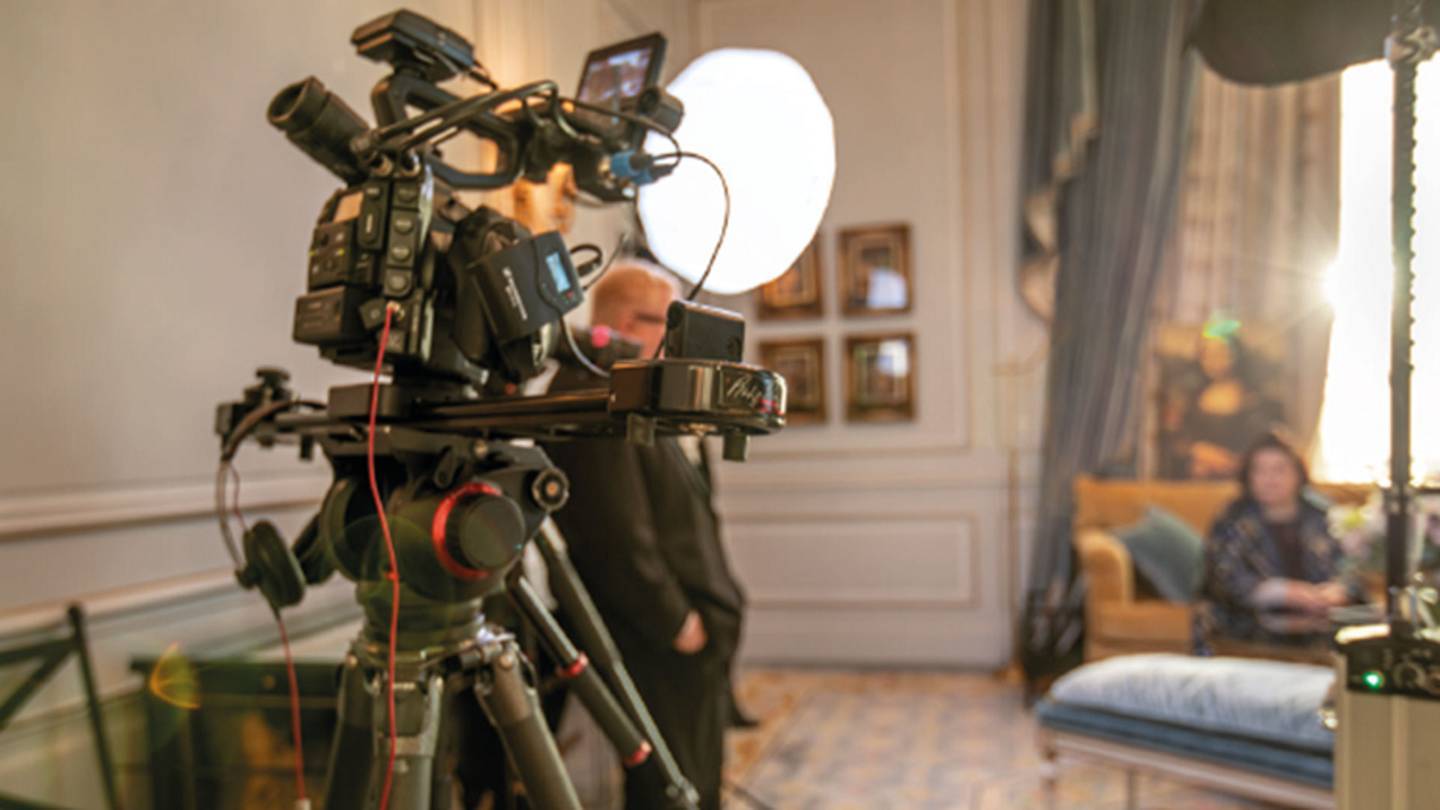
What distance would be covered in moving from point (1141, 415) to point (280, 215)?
11.8ft

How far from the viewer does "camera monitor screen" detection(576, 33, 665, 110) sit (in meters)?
1.01

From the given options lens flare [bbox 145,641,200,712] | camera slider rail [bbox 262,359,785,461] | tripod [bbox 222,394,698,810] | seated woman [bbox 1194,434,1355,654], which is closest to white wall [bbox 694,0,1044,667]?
seated woman [bbox 1194,434,1355,654]

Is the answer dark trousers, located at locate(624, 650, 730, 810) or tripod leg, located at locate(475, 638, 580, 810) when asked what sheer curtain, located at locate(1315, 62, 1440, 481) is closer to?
dark trousers, located at locate(624, 650, 730, 810)

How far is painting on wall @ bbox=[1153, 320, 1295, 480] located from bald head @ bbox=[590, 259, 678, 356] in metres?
3.13

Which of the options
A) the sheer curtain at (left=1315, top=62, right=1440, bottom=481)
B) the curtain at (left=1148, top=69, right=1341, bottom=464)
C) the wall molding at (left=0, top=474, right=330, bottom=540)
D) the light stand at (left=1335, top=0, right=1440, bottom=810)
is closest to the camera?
the light stand at (left=1335, top=0, right=1440, bottom=810)

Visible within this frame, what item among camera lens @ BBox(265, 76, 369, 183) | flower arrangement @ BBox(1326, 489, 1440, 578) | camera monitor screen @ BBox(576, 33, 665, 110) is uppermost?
camera monitor screen @ BBox(576, 33, 665, 110)

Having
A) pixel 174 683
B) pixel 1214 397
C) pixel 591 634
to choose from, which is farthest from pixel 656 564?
pixel 1214 397

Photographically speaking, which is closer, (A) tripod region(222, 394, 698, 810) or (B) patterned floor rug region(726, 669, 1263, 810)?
(A) tripod region(222, 394, 698, 810)

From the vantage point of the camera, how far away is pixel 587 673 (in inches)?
40.8

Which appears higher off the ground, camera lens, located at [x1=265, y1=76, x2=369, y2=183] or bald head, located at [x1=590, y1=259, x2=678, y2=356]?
camera lens, located at [x1=265, y1=76, x2=369, y2=183]

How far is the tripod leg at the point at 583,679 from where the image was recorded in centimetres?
103

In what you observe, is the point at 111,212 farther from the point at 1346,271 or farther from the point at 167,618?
the point at 1346,271

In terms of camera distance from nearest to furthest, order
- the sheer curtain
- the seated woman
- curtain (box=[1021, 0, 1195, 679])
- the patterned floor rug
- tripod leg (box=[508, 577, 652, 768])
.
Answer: tripod leg (box=[508, 577, 652, 768])
the patterned floor rug
the seated woman
curtain (box=[1021, 0, 1195, 679])
the sheer curtain

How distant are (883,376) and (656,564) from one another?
8.86 feet
